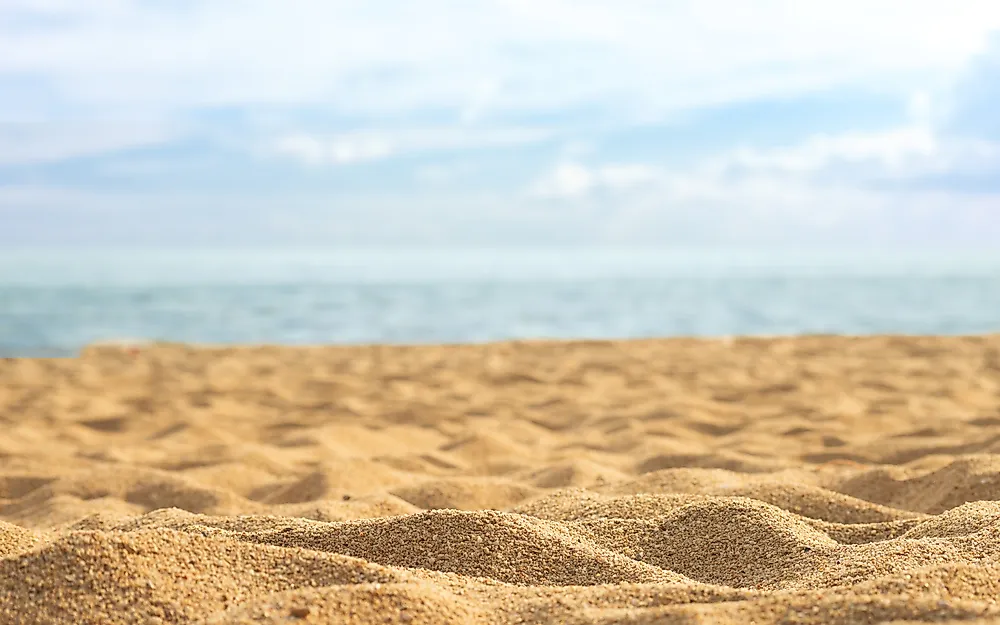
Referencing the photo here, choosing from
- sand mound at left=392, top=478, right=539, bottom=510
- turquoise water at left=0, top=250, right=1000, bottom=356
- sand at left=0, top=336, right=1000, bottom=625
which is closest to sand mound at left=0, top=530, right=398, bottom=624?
sand at left=0, top=336, right=1000, bottom=625

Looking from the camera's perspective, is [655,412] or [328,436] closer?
[328,436]

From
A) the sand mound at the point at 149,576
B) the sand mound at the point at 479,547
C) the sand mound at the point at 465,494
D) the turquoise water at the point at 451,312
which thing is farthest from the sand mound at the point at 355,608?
the turquoise water at the point at 451,312

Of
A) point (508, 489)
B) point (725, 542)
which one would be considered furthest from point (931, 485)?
point (508, 489)

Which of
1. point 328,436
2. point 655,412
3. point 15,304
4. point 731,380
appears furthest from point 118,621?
point 15,304

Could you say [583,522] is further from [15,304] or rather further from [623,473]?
[15,304]

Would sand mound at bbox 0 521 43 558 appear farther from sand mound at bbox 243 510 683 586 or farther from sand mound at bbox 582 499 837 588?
sand mound at bbox 582 499 837 588

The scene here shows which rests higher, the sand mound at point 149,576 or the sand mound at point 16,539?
the sand mound at point 149,576

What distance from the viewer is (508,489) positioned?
2.83 metres

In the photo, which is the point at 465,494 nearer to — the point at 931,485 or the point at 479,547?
the point at 479,547

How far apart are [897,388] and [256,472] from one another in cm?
346

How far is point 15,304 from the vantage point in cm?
2280

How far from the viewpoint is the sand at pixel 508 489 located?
149 cm

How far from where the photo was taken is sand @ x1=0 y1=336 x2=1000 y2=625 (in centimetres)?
149

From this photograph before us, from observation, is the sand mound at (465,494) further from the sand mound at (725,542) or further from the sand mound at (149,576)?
the sand mound at (149,576)
